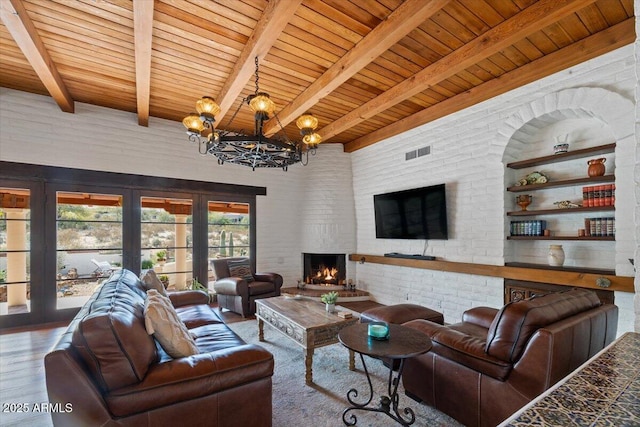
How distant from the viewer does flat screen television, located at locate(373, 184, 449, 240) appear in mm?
4273

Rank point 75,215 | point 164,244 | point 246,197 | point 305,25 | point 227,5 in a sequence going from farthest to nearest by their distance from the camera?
point 246,197 < point 164,244 < point 75,215 < point 305,25 < point 227,5

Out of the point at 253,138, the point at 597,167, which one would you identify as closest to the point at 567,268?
the point at 597,167

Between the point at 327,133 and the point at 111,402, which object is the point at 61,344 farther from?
the point at 327,133

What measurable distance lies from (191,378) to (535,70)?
430 cm

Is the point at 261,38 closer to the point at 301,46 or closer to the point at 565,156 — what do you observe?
the point at 301,46

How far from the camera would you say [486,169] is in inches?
150

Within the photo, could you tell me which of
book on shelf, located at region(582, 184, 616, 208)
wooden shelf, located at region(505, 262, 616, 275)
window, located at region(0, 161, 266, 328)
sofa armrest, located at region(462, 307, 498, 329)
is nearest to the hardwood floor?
window, located at region(0, 161, 266, 328)

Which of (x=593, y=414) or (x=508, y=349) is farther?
(x=508, y=349)

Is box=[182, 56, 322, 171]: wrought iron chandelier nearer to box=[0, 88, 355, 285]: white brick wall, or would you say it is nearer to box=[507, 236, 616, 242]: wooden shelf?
box=[0, 88, 355, 285]: white brick wall

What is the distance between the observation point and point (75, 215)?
437cm

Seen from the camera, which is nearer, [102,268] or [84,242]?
[84,242]

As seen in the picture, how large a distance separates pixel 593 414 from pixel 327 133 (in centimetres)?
481

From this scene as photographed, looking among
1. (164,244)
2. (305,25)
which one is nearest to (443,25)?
(305,25)

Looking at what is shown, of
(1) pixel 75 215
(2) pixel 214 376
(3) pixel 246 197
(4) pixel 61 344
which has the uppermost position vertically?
(3) pixel 246 197
